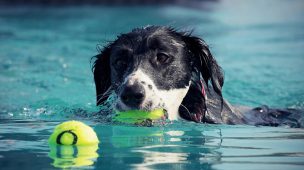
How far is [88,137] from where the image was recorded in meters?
4.47

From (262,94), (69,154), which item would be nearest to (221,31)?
(262,94)

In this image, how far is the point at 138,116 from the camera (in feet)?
16.8

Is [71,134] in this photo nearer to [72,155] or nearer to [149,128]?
[72,155]

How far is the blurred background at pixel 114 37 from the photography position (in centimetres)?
879

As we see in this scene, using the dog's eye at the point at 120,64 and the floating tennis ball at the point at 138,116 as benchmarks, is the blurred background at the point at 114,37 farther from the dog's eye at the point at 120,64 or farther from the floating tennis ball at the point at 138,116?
the floating tennis ball at the point at 138,116

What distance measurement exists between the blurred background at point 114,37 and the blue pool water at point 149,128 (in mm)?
18

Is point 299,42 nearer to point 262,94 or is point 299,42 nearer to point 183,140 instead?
point 262,94

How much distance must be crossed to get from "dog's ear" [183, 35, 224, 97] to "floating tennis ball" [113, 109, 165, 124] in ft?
2.92

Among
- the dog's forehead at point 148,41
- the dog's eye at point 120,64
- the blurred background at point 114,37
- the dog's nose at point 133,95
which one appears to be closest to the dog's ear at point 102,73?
the blurred background at point 114,37

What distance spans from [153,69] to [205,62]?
2.33 feet

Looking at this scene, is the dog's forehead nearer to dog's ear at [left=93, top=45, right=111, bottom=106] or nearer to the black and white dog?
the black and white dog

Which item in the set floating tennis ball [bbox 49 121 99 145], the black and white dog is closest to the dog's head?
the black and white dog

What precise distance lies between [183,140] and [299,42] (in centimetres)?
850

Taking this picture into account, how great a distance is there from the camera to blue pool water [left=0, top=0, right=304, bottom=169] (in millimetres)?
4145
